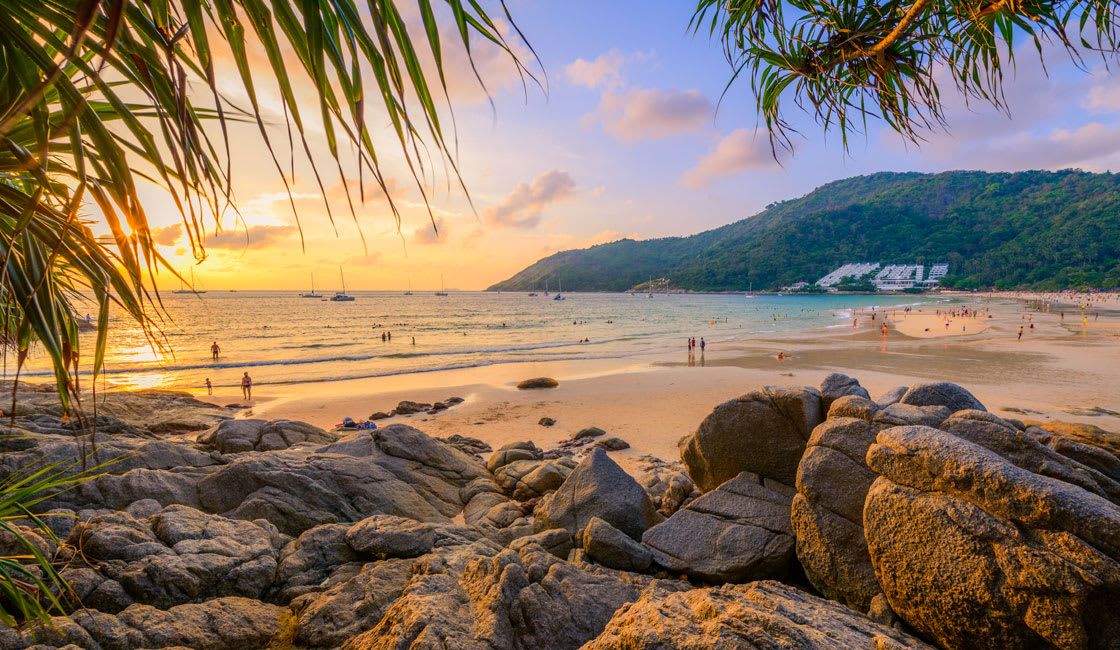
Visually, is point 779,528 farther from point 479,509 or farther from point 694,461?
point 479,509

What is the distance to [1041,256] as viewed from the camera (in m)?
114

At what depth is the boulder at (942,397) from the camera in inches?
243

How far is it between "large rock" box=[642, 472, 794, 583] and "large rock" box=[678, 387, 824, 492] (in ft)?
1.26

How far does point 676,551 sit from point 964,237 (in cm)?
19061

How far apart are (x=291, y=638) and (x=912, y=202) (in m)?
234

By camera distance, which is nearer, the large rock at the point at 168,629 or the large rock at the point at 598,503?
the large rock at the point at 168,629

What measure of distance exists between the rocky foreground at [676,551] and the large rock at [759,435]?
0.03 meters

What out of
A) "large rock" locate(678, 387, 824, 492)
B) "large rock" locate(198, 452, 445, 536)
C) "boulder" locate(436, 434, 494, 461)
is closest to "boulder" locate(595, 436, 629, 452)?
"boulder" locate(436, 434, 494, 461)

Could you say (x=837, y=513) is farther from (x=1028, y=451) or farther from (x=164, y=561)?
(x=164, y=561)

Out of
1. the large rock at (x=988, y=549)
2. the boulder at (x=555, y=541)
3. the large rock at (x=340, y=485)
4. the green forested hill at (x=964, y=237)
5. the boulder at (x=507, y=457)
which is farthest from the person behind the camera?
the green forested hill at (x=964, y=237)

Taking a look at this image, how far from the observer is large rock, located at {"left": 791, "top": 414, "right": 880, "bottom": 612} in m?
4.23

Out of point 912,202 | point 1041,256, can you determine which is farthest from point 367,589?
point 912,202

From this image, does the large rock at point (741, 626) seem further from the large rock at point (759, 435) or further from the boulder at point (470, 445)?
the boulder at point (470, 445)

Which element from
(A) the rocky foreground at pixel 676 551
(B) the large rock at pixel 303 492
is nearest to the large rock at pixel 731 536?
(A) the rocky foreground at pixel 676 551
